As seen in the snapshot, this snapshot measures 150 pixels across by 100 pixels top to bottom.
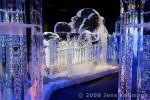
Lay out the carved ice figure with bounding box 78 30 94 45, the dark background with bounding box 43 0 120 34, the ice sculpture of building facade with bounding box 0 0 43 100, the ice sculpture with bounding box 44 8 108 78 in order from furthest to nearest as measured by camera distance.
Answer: the carved ice figure with bounding box 78 30 94 45, the ice sculpture with bounding box 44 8 108 78, the dark background with bounding box 43 0 120 34, the ice sculpture of building facade with bounding box 0 0 43 100

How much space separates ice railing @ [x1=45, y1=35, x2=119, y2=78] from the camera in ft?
6.84

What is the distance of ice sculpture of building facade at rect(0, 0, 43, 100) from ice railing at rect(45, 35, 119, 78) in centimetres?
100

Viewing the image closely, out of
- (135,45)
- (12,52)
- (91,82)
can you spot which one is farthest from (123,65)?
(91,82)

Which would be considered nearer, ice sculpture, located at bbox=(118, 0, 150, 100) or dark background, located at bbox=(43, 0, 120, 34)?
ice sculpture, located at bbox=(118, 0, 150, 100)

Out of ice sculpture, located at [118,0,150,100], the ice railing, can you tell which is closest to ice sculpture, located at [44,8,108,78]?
the ice railing

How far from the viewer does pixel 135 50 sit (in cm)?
106

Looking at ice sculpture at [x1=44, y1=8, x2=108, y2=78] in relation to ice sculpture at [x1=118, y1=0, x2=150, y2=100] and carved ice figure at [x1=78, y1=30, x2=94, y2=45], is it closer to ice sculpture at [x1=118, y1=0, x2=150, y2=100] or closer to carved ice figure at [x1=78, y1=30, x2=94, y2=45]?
carved ice figure at [x1=78, y1=30, x2=94, y2=45]

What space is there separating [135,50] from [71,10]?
1.11 m

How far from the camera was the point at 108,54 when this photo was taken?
2285 millimetres

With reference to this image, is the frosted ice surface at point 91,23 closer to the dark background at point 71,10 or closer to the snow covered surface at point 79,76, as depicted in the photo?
the dark background at point 71,10

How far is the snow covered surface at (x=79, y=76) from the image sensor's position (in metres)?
2.01

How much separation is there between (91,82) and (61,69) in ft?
1.03

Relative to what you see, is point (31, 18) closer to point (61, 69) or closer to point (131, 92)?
point (131, 92)

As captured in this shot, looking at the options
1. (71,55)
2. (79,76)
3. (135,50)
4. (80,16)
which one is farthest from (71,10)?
(135,50)
